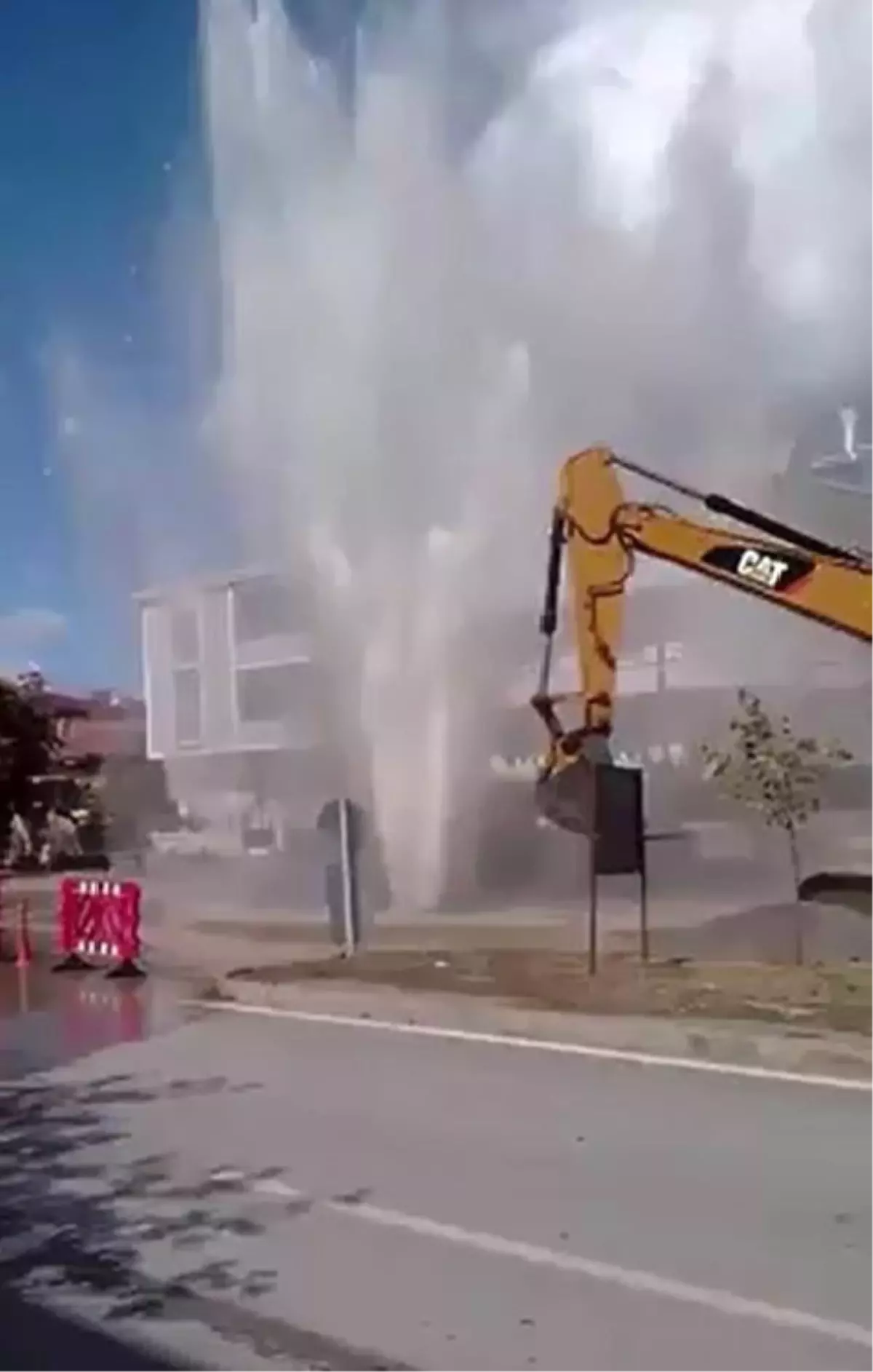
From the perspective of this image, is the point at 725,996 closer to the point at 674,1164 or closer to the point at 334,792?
the point at 674,1164

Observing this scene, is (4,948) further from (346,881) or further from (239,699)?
(239,699)

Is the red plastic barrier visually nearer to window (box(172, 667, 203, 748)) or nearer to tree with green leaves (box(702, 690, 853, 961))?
tree with green leaves (box(702, 690, 853, 961))

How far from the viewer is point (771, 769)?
2394cm

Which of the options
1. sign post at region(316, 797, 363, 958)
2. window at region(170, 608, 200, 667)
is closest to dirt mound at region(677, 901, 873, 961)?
sign post at region(316, 797, 363, 958)

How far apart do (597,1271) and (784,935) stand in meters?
16.5

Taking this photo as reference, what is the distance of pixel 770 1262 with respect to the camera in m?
6.79

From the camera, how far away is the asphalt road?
6.06m

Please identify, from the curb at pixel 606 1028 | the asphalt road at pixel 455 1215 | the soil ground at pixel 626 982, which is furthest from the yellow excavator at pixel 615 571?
the asphalt road at pixel 455 1215

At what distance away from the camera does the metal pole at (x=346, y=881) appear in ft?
58.6

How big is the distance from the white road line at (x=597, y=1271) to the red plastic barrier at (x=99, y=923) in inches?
454

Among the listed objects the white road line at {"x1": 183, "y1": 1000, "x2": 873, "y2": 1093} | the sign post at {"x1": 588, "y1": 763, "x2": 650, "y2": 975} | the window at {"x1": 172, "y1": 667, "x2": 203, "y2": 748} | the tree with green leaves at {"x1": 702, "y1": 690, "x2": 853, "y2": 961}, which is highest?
the window at {"x1": 172, "y1": 667, "x2": 203, "y2": 748}

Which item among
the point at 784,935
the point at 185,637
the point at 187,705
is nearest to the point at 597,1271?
the point at 784,935

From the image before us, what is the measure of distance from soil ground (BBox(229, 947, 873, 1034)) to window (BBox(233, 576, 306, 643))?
15217 mm

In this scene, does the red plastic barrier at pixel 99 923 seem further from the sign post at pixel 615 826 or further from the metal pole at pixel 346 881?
the sign post at pixel 615 826
